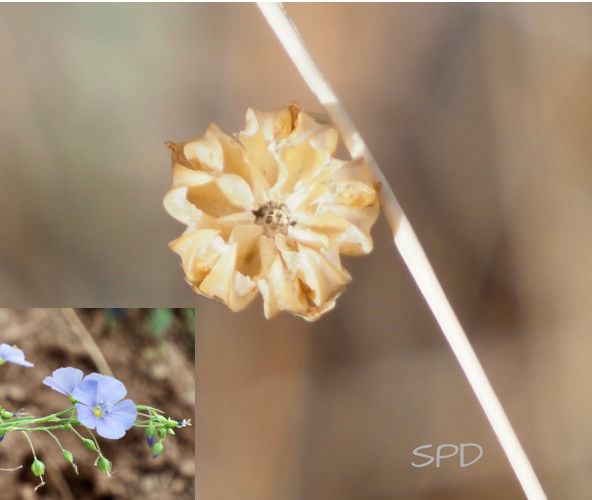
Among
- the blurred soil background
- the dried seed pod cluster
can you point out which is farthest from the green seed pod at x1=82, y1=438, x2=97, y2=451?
the dried seed pod cluster

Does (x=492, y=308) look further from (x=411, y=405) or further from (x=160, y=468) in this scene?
(x=160, y=468)

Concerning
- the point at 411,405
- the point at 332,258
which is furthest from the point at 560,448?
the point at 332,258

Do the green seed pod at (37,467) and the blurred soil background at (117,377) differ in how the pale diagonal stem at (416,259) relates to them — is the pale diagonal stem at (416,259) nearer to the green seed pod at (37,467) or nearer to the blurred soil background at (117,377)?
the blurred soil background at (117,377)

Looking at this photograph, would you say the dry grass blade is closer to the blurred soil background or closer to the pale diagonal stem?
the blurred soil background

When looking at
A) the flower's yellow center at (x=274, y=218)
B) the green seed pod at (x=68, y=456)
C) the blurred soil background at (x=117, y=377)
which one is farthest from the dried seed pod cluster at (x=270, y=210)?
the green seed pod at (x=68, y=456)

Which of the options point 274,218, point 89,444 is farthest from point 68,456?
point 274,218
